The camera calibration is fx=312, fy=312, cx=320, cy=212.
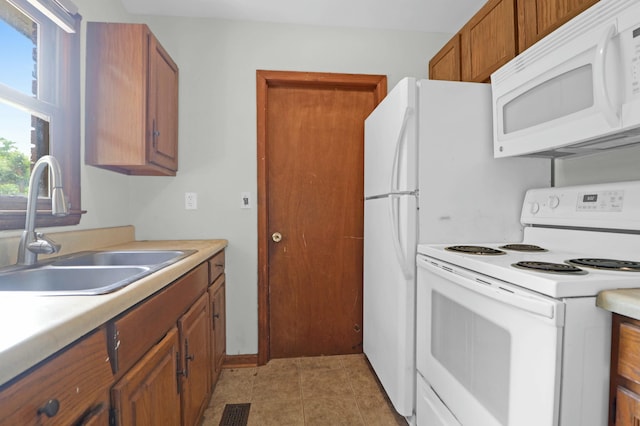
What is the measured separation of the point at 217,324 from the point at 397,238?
1.17 meters

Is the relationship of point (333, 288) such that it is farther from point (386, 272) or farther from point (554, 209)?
point (554, 209)

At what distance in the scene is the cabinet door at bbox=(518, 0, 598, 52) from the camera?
110 centimetres

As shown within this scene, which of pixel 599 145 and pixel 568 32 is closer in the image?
pixel 568 32

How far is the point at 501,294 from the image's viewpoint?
902mm

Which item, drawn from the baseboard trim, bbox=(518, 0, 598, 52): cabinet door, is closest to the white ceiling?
bbox=(518, 0, 598, 52): cabinet door

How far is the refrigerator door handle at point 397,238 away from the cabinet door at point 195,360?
968 millimetres

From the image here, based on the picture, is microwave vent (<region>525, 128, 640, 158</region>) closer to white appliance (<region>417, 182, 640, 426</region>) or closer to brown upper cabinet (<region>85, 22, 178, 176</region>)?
white appliance (<region>417, 182, 640, 426</region>)

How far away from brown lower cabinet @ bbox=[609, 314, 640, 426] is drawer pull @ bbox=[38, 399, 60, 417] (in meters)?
1.18

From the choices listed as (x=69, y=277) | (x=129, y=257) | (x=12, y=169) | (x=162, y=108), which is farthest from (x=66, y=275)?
(x=162, y=108)

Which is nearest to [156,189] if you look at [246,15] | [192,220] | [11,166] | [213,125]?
[192,220]

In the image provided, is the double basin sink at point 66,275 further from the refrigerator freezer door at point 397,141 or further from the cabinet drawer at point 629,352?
the cabinet drawer at point 629,352

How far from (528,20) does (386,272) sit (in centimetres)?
131

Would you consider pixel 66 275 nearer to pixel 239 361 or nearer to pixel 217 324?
pixel 217 324

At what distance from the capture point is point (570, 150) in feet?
4.29
